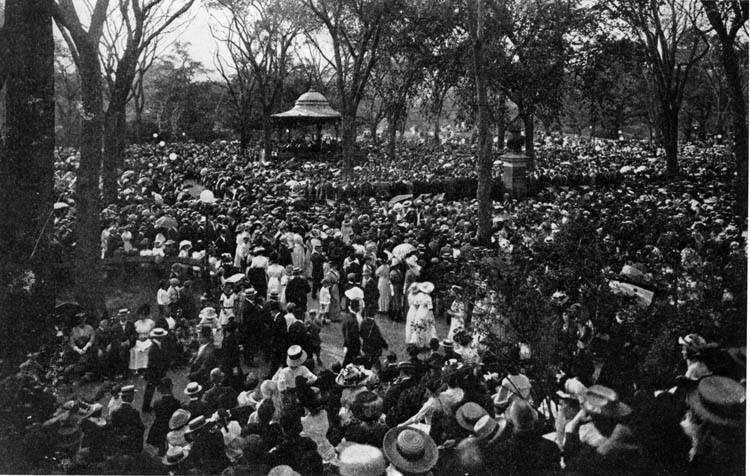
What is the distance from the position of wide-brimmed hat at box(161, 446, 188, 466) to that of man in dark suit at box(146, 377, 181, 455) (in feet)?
1.85

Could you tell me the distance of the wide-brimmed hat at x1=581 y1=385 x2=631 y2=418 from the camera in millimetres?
5520

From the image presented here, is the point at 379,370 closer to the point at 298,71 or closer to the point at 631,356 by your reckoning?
the point at 631,356

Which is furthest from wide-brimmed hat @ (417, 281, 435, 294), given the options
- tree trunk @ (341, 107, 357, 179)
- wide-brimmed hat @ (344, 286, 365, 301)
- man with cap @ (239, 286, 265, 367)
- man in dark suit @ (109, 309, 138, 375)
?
tree trunk @ (341, 107, 357, 179)

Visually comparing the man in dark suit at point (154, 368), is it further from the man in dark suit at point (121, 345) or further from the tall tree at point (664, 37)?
the tall tree at point (664, 37)

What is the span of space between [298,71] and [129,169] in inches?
852

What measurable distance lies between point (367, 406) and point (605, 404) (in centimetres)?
211

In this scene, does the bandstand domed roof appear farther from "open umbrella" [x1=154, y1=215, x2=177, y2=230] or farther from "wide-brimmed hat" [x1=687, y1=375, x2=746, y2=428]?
"wide-brimmed hat" [x1=687, y1=375, x2=746, y2=428]

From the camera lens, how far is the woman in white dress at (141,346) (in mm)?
8828

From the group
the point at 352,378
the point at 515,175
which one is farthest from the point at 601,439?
the point at 515,175

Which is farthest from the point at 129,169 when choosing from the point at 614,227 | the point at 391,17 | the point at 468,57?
the point at 614,227

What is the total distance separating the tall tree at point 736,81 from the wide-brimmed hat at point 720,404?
3.64 m

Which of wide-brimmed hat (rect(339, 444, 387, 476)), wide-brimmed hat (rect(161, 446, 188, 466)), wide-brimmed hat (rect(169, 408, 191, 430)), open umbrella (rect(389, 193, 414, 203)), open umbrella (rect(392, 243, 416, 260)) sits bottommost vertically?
wide-brimmed hat (rect(161, 446, 188, 466))

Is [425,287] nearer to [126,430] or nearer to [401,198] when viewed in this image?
[126,430]

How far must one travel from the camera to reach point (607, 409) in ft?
18.2
